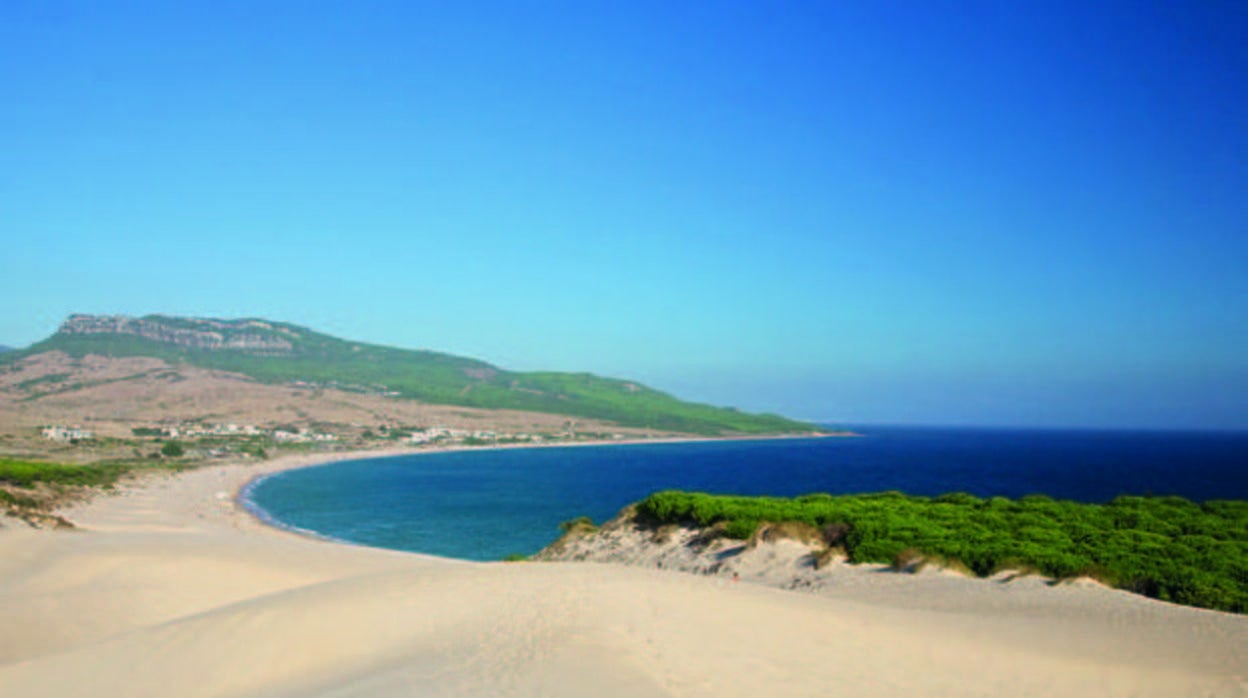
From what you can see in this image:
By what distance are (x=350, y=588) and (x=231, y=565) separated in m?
16.5

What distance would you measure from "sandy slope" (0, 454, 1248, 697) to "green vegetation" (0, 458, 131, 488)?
2165 inches

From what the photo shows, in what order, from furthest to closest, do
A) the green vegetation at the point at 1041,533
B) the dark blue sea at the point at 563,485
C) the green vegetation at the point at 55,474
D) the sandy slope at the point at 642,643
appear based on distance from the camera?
1. the green vegetation at the point at 55,474
2. the dark blue sea at the point at 563,485
3. the green vegetation at the point at 1041,533
4. the sandy slope at the point at 642,643

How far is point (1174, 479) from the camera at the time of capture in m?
97.4

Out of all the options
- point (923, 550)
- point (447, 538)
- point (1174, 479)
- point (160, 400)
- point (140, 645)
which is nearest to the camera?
point (140, 645)

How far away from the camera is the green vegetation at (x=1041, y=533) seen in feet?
60.7

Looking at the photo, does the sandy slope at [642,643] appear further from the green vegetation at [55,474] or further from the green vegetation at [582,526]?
the green vegetation at [55,474]

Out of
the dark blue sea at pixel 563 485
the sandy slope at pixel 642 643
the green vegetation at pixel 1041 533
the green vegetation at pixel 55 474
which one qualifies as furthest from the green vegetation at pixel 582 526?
the green vegetation at pixel 55 474

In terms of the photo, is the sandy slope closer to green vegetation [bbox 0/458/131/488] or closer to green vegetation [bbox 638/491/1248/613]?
green vegetation [bbox 638/491/1248/613]

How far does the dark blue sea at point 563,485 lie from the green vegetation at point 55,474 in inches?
561

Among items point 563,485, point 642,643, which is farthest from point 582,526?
point 563,485

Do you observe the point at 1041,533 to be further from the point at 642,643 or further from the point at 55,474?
the point at 55,474

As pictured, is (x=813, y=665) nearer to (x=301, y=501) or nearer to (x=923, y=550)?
(x=923, y=550)

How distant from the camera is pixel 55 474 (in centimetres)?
7412

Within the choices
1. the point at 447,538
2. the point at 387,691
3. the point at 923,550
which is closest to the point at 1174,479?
the point at 447,538
